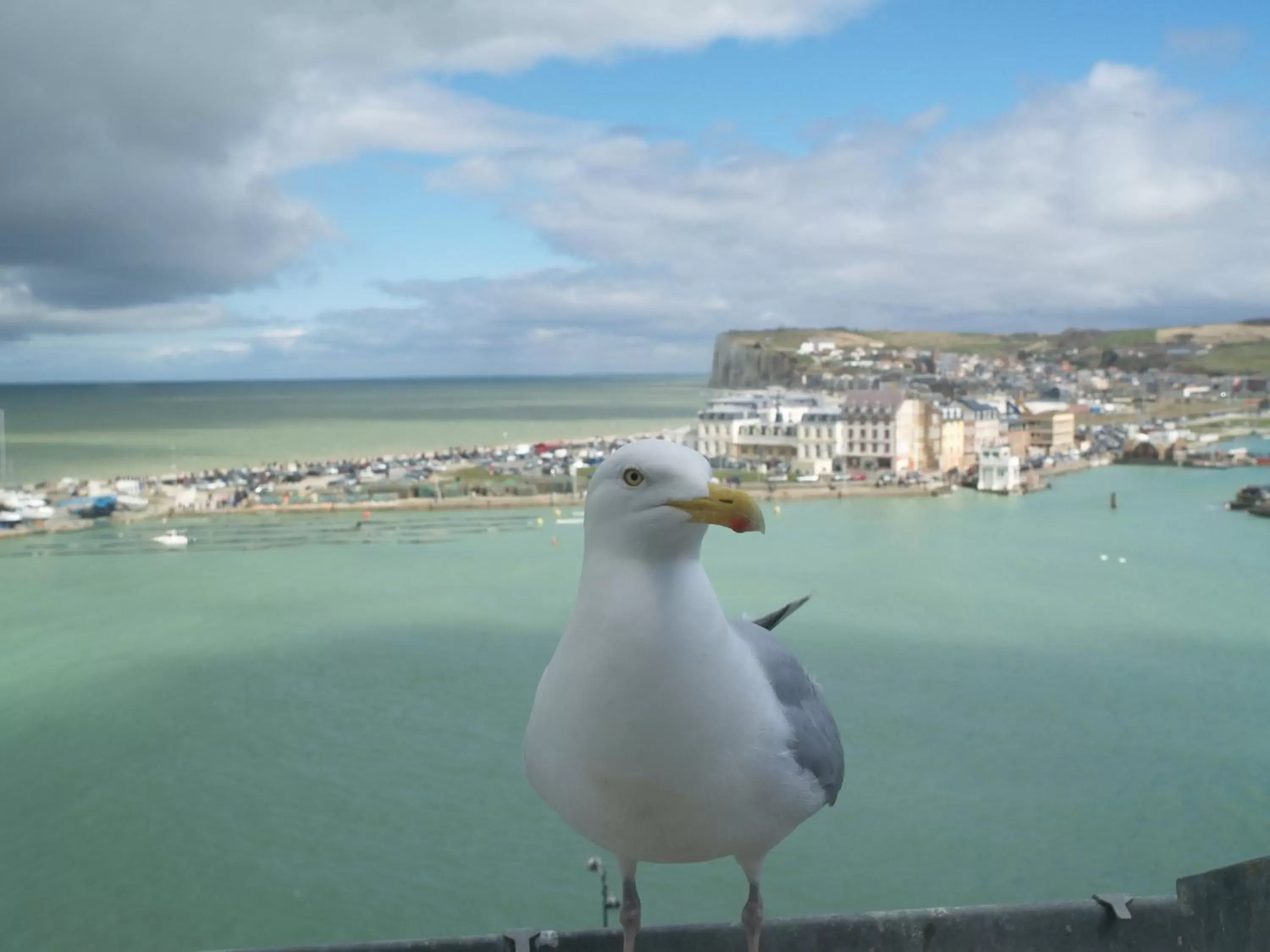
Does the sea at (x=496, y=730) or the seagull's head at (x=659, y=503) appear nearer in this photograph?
the seagull's head at (x=659, y=503)

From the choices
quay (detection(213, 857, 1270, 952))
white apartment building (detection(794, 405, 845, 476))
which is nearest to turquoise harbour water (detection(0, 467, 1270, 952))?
quay (detection(213, 857, 1270, 952))

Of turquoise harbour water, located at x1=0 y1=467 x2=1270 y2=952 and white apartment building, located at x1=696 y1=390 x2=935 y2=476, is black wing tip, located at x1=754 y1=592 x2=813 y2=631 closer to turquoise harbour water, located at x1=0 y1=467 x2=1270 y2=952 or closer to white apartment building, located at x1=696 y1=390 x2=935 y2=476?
turquoise harbour water, located at x1=0 y1=467 x2=1270 y2=952

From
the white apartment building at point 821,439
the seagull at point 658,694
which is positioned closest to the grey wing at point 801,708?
the seagull at point 658,694

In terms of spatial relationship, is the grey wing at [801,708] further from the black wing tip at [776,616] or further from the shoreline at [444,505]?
the shoreline at [444,505]

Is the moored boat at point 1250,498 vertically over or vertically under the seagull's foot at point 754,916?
under

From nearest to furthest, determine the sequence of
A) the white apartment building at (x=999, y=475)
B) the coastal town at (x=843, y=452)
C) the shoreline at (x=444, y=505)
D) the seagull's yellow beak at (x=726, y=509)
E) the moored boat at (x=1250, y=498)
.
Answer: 1. the seagull's yellow beak at (x=726, y=509)
2. the shoreline at (x=444, y=505)
3. the moored boat at (x=1250, y=498)
4. the coastal town at (x=843, y=452)
5. the white apartment building at (x=999, y=475)

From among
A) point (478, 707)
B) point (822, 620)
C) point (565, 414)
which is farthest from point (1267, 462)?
point (565, 414)
